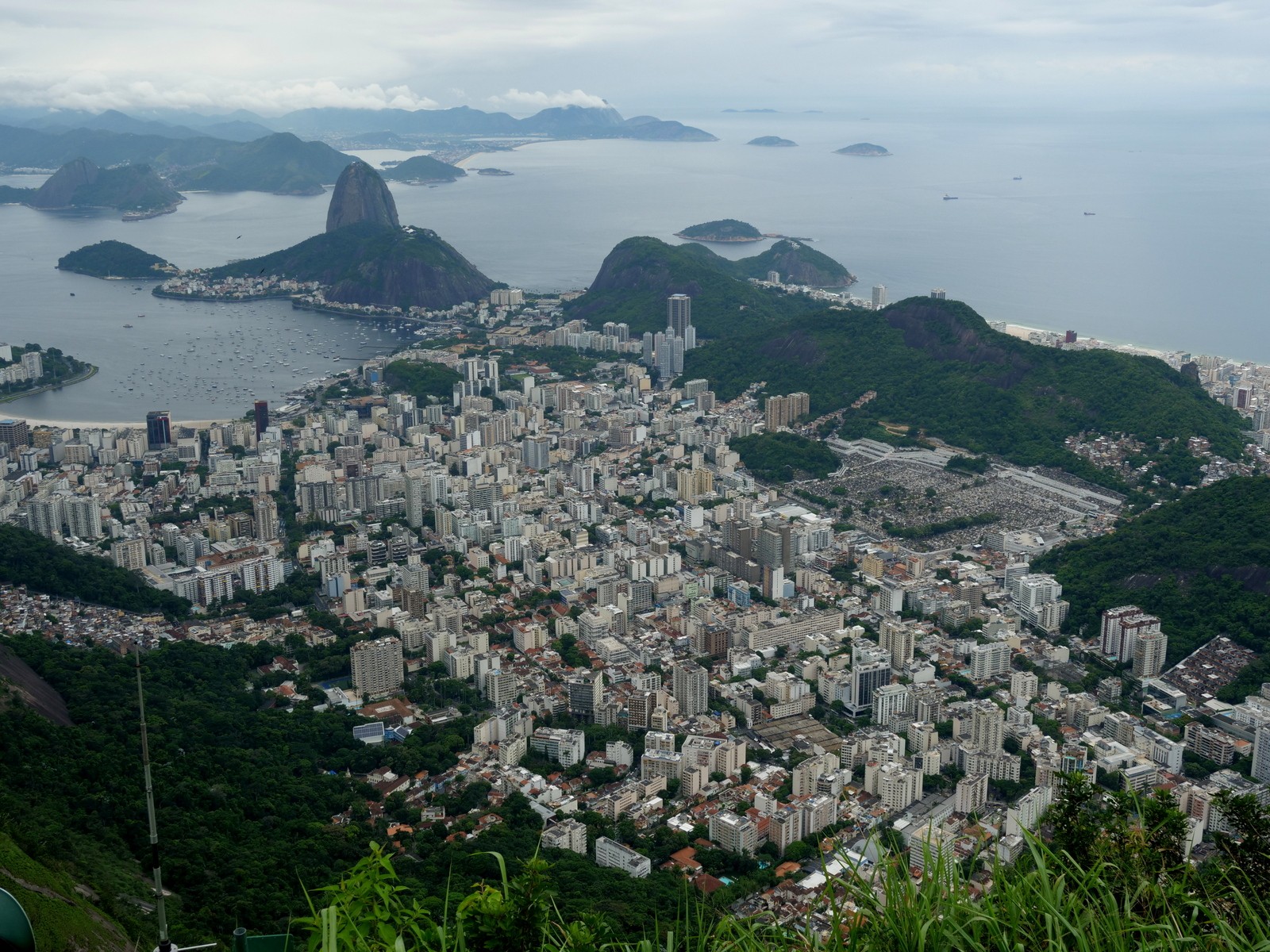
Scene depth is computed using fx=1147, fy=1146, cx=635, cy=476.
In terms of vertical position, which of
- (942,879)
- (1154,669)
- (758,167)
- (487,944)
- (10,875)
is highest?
(758,167)

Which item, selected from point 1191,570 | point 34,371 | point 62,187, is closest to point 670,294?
point 34,371

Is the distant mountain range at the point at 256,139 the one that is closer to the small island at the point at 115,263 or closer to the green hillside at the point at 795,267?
the small island at the point at 115,263

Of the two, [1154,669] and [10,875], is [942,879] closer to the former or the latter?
[10,875]

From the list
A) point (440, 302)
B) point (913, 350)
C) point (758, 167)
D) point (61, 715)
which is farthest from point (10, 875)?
point (758, 167)

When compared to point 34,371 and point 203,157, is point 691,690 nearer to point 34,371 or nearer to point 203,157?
point 34,371

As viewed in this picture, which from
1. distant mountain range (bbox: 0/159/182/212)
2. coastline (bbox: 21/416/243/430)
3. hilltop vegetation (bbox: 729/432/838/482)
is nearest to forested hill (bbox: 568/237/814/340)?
hilltop vegetation (bbox: 729/432/838/482)

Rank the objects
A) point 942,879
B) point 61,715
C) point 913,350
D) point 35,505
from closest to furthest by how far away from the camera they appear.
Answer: point 942,879 < point 61,715 < point 35,505 < point 913,350

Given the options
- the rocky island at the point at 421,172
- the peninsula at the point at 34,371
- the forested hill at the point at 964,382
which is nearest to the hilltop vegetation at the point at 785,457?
the forested hill at the point at 964,382
